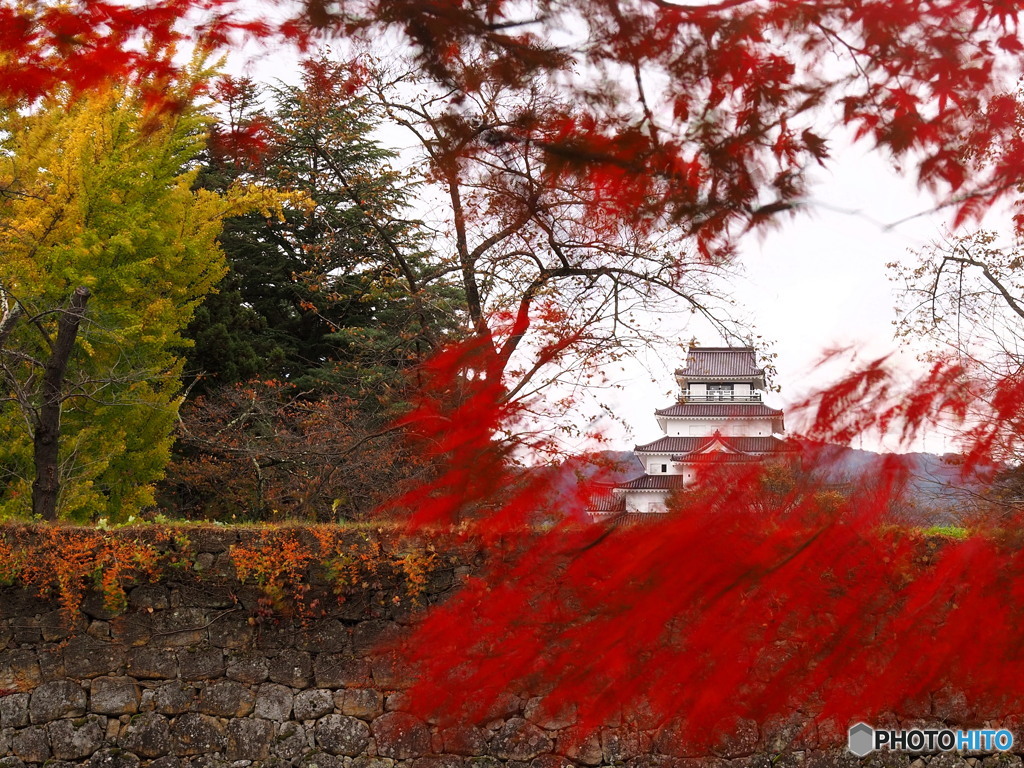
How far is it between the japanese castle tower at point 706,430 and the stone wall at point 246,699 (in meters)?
2.83

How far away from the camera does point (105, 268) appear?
38.6 ft

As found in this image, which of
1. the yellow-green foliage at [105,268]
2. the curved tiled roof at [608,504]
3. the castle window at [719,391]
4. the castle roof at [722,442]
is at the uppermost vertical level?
the yellow-green foliage at [105,268]

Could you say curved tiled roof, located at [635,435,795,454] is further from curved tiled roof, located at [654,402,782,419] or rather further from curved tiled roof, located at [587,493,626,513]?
curved tiled roof, located at [587,493,626,513]

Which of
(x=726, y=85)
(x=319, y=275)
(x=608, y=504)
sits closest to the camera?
(x=726, y=85)

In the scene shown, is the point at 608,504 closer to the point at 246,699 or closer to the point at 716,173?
the point at 716,173

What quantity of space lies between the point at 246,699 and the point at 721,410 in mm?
4543

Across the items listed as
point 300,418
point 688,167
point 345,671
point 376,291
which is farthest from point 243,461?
point 688,167

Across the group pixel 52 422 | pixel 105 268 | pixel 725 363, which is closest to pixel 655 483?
pixel 725 363

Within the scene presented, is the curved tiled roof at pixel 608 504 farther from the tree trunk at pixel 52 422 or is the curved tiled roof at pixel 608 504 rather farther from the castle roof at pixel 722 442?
the tree trunk at pixel 52 422

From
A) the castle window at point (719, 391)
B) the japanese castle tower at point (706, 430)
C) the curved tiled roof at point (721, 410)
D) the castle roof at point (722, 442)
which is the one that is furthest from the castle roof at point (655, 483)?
the castle window at point (719, 391)

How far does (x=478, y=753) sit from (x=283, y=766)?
136 cm

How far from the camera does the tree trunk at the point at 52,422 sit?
31.6 feet

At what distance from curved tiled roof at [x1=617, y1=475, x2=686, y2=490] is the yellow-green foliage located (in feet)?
18.3
